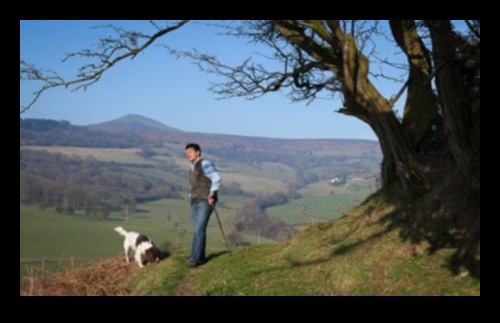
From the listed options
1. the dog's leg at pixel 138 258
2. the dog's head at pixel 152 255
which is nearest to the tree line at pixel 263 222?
the dog's head at pixel 152 255

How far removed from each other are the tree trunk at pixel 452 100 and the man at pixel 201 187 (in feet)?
15.3

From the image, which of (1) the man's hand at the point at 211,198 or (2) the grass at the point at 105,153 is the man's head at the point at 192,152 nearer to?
→ (1) the man's hand at the point at 211,198

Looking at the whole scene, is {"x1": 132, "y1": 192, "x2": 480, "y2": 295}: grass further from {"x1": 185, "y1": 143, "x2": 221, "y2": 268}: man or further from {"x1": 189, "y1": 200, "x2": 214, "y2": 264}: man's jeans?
{"x1": 185, "y1": 143, "x2": 221, "y2": 268}: man

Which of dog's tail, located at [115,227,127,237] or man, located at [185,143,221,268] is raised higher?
man, located at [185,143,221,268]

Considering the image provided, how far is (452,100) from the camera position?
9828 mm

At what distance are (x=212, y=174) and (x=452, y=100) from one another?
16.3 ft

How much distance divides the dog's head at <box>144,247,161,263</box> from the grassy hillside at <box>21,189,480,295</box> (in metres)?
0.27

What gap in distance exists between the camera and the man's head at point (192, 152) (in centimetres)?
1057

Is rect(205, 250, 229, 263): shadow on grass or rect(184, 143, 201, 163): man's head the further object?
rect(205, 250, 229, 263): shadow on grass

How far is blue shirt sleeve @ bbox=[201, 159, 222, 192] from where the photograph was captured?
34.1 ft

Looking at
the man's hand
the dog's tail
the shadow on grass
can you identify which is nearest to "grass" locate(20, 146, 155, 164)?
the dog's tail

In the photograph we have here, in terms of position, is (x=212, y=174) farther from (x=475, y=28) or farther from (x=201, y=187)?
(x=475, y=28)

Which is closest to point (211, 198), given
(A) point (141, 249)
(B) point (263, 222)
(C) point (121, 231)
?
(A) point (141, 249)

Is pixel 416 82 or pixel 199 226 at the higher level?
pixel 416 82
